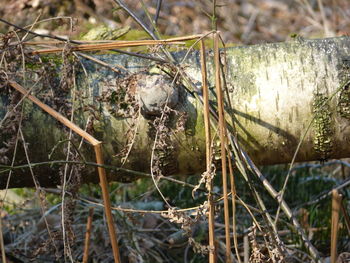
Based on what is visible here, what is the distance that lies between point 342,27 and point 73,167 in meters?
5.41

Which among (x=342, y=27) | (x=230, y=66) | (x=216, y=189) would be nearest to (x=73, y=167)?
(x=230, y=66)

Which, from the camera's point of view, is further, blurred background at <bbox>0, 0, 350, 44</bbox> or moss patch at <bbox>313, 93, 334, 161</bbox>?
blurred background at <bbox>0, 0, 350, 44</bbox>

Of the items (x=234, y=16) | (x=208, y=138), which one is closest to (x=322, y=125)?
(x=208, y=138)

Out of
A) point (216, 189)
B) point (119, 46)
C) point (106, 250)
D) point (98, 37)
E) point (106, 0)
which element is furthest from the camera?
point (106, 0)

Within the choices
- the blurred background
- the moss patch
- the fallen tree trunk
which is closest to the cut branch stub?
the fallen tree trunk

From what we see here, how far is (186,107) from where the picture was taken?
2059 mm

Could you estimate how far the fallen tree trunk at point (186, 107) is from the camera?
6.71ft

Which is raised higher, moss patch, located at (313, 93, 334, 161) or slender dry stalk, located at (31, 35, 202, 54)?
slender dry stalk, located at (31, 35, 202, 54)

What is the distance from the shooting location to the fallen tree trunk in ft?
6.71

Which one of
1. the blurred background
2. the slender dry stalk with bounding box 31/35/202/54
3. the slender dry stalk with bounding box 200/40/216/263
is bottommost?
the slender dry stalk with bounding box 200/40/216/263

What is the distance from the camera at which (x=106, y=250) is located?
2.80m

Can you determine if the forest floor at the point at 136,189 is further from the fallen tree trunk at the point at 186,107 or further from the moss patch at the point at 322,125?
the moss patch at the point at 322,125

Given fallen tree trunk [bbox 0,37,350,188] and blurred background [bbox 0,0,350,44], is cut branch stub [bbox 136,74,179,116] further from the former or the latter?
blurred background [bbox 0,0,350,44]

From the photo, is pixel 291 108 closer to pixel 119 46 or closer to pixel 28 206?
pixel 119 46
